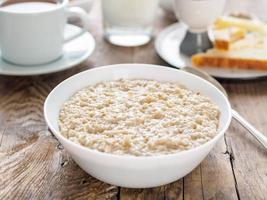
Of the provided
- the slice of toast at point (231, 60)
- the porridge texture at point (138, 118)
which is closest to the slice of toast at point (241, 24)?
the slice of toast at point (231, 60)

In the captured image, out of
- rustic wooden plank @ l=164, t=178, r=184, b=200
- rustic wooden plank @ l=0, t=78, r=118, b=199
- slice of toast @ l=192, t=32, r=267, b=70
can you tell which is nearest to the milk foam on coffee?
rustic wooden plank @ l=0, t=78, r=118, b=199

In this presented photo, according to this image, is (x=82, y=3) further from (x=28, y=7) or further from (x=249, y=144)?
(x=249, y=144)

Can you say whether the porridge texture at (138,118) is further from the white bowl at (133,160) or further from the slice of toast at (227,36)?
the slice of toast at (227,36)

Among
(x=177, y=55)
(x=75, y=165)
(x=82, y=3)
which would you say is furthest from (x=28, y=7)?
(x=75, y=165)

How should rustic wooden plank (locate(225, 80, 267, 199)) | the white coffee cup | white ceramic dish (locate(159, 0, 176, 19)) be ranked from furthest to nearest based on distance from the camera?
1. white ceramic dish (locate(159, 0, 176, 19))
2. the white coffee cup
3. rustic wooden plank (locate(225, 80, 267, 199))

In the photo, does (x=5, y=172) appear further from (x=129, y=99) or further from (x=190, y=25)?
(x=190, y=25)

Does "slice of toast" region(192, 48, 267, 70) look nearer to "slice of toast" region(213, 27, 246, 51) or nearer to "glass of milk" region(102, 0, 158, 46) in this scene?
"slice of toast" region(213, 27, 246, 51)
